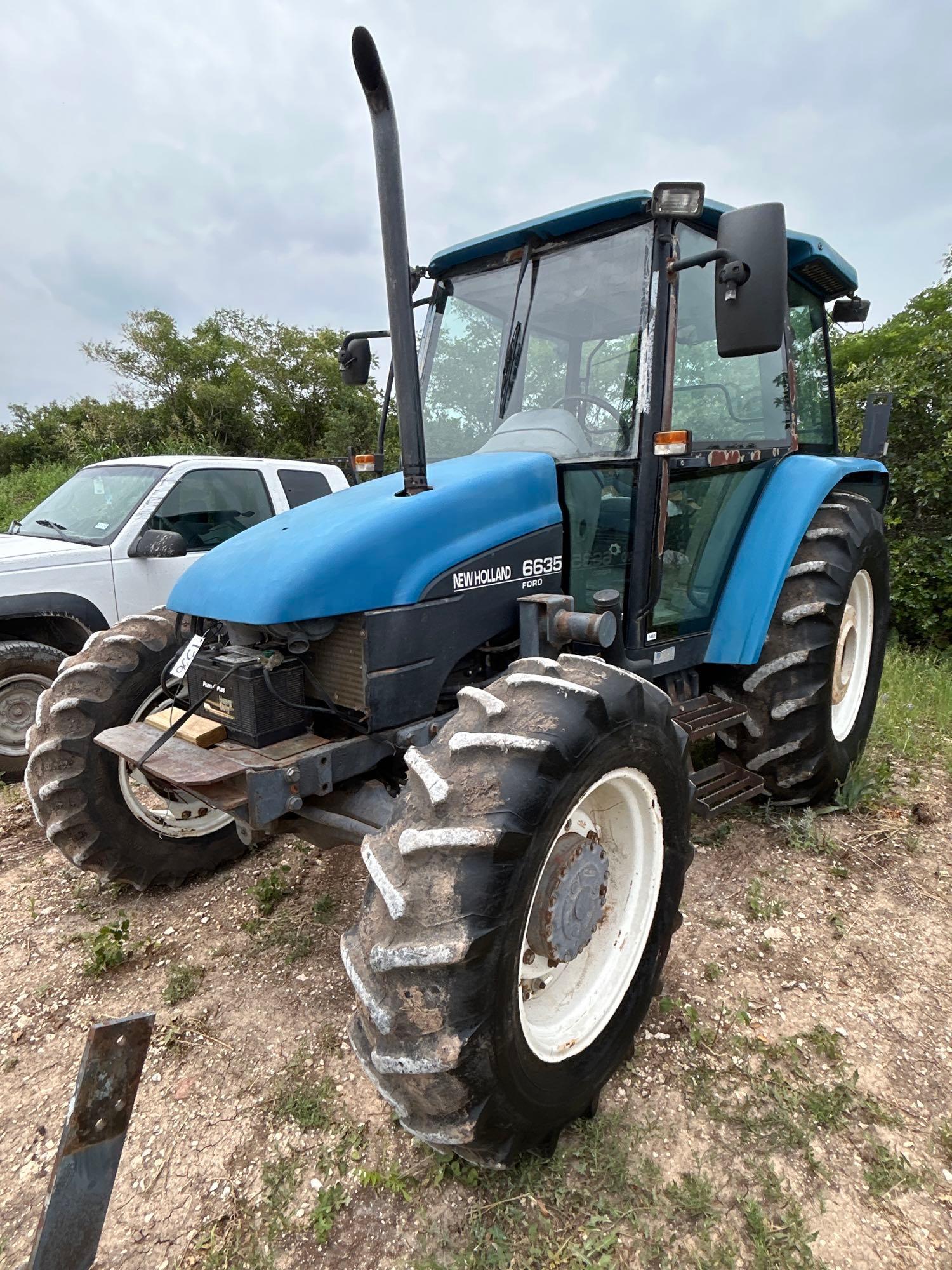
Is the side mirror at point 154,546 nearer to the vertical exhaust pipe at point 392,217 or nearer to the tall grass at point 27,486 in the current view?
the vertical exhaust pipe at point 392,217

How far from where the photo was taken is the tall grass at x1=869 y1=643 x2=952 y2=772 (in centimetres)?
442

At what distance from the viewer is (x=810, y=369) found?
3984 millimetres

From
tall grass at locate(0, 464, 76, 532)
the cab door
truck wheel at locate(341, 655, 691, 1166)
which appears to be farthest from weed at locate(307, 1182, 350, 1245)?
tall grass at locate(0, 464, 76, 532)

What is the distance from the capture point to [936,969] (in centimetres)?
268

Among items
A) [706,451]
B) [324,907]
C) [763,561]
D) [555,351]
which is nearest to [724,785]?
[763,561]

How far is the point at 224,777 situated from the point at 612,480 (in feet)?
5.42

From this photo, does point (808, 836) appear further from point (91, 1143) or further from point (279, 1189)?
point (91, 1143)

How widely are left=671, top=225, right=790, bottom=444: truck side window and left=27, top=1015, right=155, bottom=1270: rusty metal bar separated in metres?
2.53

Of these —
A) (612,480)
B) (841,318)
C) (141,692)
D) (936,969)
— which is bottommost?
(936,969)

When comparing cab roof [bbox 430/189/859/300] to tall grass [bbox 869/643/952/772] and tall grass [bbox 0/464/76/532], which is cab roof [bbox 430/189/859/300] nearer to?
tall grass [bbox 869/643/952/772]

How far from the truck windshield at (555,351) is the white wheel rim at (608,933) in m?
1.24

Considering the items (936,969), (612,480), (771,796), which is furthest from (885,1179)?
(612,480)

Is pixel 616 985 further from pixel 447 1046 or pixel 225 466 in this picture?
pixel 225 466

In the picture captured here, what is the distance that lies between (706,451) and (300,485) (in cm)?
386
